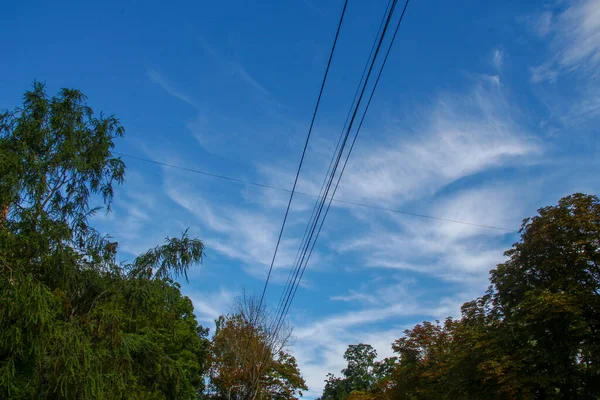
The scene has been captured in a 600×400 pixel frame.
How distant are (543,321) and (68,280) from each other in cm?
1503

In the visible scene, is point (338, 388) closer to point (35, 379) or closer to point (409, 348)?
point (409, 348)

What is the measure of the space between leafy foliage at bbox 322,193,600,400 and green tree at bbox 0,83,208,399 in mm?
11438

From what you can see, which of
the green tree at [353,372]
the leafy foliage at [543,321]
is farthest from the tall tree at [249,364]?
the green tree at [353,372]

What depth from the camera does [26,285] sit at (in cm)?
901

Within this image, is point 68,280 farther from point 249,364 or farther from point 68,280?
point 249,364

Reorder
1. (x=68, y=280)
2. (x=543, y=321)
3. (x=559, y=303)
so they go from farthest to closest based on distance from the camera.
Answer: (x=543, y=321) < (x=559, y=303) < (x=68, y=280)

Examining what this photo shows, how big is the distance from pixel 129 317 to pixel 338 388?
2473 inches

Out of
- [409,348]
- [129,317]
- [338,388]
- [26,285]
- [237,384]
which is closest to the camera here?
[26,285]

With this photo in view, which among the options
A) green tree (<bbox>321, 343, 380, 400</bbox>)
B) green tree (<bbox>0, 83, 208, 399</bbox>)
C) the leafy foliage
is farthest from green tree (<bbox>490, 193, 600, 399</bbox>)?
green tree (<bbox>321, 343, 380, 400</bbox>)

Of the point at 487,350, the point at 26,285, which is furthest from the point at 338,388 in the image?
the point at 26,285

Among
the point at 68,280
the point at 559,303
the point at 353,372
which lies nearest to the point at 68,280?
the point at 68,280

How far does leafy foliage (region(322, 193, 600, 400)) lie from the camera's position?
1473 centimetres

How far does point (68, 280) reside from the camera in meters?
11.0

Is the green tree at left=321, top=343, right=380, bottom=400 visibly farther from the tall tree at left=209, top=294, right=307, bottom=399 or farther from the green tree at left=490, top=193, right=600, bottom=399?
the green tree at left=490, top=193, right=600, bottom=399
